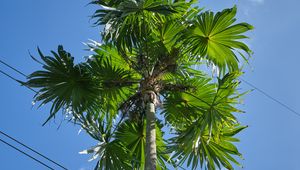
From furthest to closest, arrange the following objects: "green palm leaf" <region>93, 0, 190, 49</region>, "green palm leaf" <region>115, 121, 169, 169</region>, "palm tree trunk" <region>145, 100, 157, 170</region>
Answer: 1. "green palm leaf" <region>115, 121, 169, 169</region>
2. "green palm leaf" <region>93, 0, 190, 49</region>
3. "palm tree trunk" <region>145, 100, 157, 170</region>

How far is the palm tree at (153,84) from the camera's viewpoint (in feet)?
24.8

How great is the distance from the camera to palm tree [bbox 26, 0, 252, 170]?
7547 millimetres

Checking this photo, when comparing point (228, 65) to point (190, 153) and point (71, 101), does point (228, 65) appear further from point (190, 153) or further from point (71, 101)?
point (71, 101)

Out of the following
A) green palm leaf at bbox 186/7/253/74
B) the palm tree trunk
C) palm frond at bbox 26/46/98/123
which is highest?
green palm leaf at bbox 186/7/253/74

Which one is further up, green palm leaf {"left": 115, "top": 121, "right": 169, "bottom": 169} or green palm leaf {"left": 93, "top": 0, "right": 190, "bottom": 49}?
green palm leaf {"left": 93, "top": 0, "right": 190, "bottom": 49}

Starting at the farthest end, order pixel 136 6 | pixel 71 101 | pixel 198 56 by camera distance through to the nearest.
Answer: pixel 198 56, pixel 71 101, pixel 136 6

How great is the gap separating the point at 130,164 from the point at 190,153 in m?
A: 0.99

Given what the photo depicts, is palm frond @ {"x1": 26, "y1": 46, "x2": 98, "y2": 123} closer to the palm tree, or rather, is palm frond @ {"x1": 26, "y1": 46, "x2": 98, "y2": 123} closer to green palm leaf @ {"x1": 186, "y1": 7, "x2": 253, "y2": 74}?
the palm tree

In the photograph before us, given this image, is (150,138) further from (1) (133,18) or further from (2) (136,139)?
(1) (133,18)

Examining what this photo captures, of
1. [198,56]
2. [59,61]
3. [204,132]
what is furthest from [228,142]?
[59,61]

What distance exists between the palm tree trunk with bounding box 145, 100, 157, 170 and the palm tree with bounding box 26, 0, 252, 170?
0.7 inches

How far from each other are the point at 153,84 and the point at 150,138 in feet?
3.07

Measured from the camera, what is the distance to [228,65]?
8188 mm

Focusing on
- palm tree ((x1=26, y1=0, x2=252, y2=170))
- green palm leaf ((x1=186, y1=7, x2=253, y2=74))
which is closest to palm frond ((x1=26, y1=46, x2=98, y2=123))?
palm tree ((x1=26, y1=0, x2=252, y2=170))
